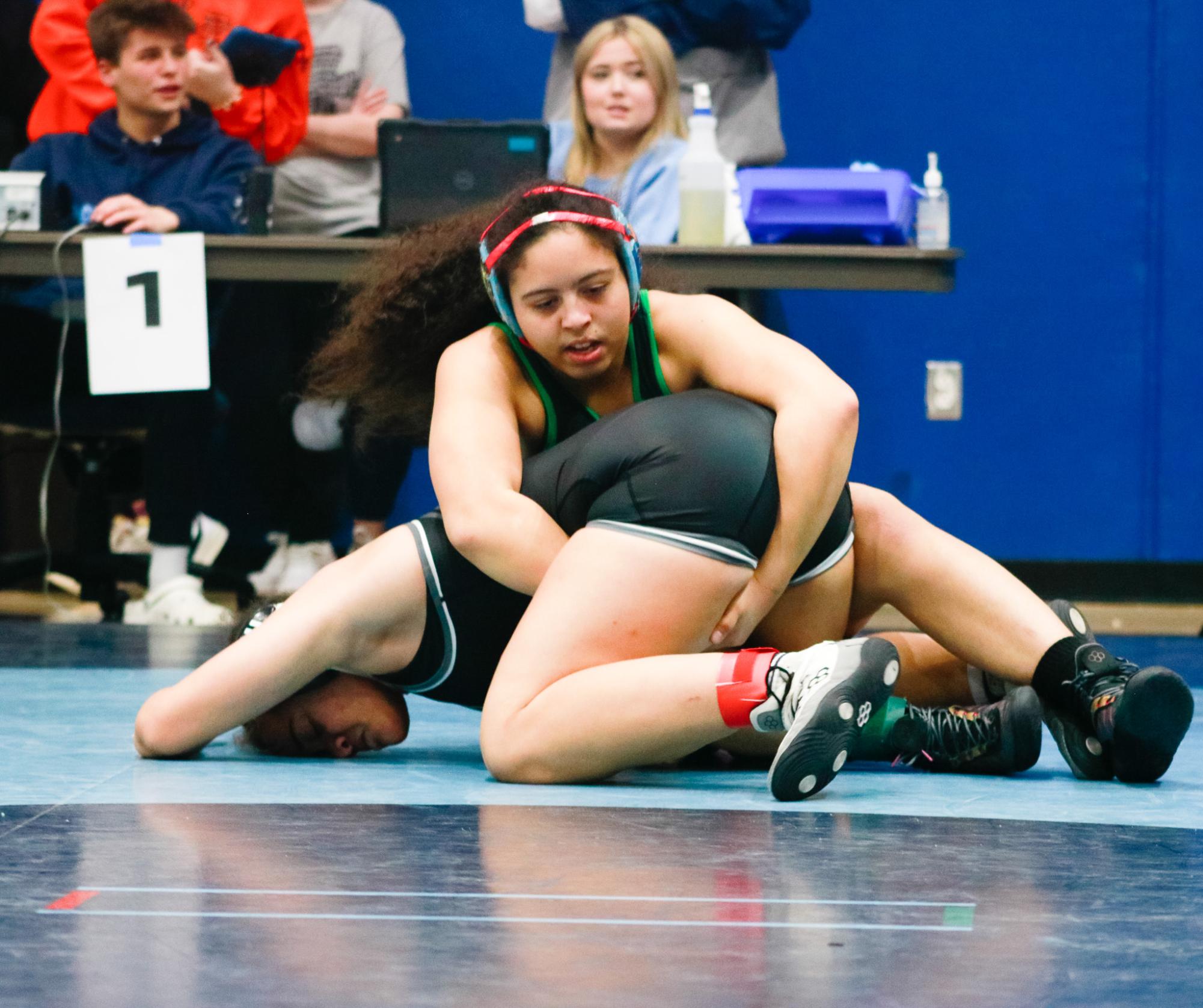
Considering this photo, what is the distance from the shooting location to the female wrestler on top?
182cm

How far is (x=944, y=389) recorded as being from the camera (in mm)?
5211

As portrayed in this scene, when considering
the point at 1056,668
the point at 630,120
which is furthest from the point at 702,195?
the point at 1056,668

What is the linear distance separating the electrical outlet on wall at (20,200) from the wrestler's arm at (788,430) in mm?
2111

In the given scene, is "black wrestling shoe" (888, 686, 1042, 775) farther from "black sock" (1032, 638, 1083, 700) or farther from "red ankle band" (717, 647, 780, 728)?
"red ankle band" (717, 647, 780, 728)

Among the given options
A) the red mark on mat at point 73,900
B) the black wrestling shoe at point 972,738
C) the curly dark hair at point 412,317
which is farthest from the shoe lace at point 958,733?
the red mark on mat at point 73,900

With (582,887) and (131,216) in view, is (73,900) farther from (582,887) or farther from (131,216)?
(131,216)

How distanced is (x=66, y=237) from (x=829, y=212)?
62.6 inches

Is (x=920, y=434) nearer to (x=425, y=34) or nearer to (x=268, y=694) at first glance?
(x=425, y=34)

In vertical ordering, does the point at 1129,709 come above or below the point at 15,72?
below

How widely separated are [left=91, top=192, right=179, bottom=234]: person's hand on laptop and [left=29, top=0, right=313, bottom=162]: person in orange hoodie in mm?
721

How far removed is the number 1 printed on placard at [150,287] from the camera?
354cm

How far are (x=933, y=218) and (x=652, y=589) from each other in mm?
2055

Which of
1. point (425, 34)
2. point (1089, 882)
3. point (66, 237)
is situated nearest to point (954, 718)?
point (1089, 882)

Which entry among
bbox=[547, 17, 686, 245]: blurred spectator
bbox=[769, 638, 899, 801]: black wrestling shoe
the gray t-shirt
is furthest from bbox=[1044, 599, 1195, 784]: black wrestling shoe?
the gray t-shirt
